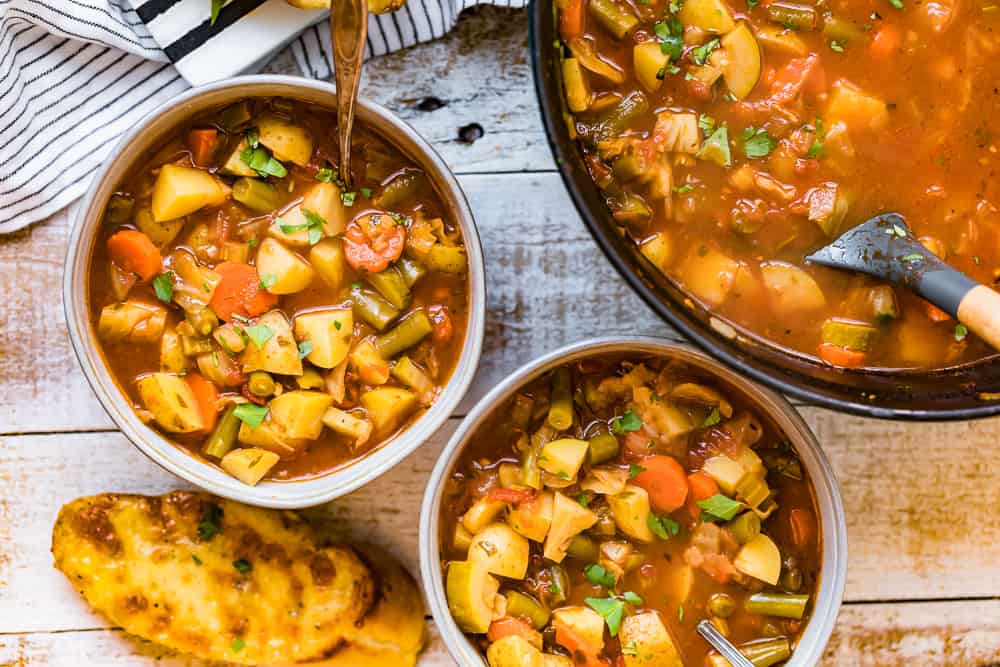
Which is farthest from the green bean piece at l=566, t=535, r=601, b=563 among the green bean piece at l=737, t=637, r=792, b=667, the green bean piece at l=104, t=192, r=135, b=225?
the green bean piece at l=104, t=192, r=135, b=225

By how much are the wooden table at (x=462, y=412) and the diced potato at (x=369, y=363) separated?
0.36 meters

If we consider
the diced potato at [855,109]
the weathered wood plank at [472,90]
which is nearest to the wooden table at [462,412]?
the weathered wood plank at [472,90]

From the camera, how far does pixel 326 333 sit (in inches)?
101

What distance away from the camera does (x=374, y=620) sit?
111 inches

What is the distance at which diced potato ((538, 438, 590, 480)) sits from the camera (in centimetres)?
260

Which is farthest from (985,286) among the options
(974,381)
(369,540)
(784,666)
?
(369,540)

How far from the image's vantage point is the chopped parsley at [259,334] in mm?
2559

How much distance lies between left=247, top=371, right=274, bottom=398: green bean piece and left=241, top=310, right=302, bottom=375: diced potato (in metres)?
0.02

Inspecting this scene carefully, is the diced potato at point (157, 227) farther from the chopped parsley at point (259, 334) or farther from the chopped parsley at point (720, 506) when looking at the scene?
the chopped parsley at point (720, 506)

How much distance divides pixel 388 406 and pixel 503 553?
0.49 metres

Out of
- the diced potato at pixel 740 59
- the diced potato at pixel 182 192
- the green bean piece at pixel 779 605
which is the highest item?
the diced potato at pixel 740 59

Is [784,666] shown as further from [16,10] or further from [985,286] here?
[16,10]

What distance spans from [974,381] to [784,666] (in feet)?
2.86

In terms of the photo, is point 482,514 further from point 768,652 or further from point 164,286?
point 164,286
